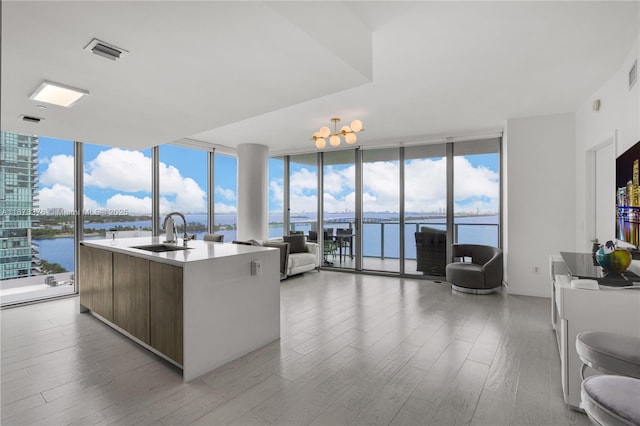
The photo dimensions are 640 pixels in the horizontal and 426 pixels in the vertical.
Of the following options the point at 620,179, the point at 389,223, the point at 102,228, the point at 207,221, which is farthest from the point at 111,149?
the point at 620,179

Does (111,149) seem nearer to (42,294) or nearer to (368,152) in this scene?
(42,294)

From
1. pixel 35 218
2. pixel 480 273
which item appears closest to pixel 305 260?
pixel 480 273

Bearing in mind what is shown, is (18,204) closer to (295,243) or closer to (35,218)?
(35,218)

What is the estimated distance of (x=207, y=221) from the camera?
694 cm

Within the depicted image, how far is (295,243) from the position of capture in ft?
22.6

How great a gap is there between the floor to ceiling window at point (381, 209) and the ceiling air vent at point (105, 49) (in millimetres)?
5261

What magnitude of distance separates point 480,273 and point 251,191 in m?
4.49

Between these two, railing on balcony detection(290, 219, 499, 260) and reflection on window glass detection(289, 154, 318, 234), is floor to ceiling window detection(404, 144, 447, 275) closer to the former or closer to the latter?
railing on balcony detection(290, 219, 499, 260)

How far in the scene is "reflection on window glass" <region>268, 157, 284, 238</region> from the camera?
7961 millimetres

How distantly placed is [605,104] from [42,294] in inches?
301

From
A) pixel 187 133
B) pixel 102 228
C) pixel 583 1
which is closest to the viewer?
pixel 583 1

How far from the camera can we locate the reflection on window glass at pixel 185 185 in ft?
20.0

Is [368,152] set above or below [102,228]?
above

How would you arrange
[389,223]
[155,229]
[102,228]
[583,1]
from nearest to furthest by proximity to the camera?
[583,1]
[102,228]
[155,229]
[389,223]
